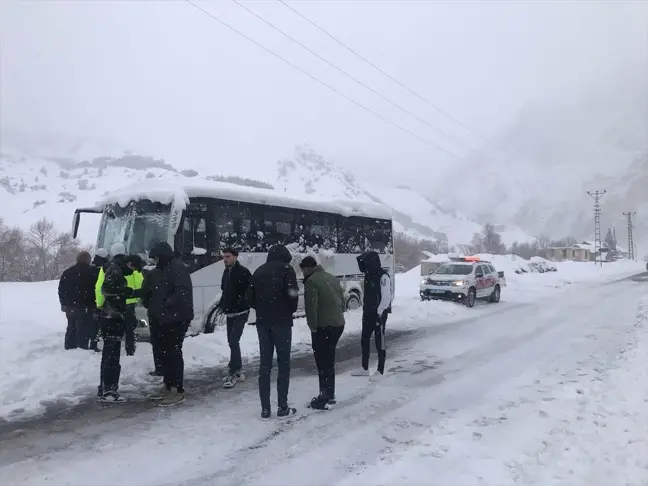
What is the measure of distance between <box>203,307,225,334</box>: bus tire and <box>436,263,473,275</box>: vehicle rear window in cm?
1251

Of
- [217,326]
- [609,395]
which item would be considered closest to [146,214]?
[217,326]

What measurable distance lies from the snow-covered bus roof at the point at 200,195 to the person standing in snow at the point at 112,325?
12.1 ft

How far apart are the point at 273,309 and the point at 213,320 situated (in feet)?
18.2

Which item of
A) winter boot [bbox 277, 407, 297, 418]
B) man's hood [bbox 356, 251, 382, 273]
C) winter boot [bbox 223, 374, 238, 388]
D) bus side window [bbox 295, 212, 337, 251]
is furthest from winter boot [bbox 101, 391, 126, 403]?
bus side window [bbox 295, 212, 337, 251]

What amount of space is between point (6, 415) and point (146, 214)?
193 inches

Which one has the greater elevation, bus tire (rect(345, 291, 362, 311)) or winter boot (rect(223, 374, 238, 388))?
bus tire (rect(345, 291, 362, 311))

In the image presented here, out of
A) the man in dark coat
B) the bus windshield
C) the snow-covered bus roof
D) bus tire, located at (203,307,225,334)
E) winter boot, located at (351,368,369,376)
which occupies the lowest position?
winter boot, located at (351,368,369,376)

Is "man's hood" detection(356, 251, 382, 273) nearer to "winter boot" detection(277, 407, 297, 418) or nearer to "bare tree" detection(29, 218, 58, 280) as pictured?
"winter boot" detection(277, 407, 297, 418)

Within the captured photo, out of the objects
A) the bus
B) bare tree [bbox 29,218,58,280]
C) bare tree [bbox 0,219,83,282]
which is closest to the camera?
the bus

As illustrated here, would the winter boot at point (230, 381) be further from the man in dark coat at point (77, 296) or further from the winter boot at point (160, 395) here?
the man in dark coat at point (77, 296)


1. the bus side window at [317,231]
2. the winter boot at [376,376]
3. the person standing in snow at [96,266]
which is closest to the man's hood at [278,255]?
the winter boot at [376,376]

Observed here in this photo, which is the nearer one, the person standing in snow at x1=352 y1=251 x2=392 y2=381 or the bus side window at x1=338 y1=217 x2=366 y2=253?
the person standing in snow at x1=352 y1=251 x2=392 y2=381

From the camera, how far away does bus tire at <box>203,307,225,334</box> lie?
35.5 ft

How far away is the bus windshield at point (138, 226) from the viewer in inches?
394
